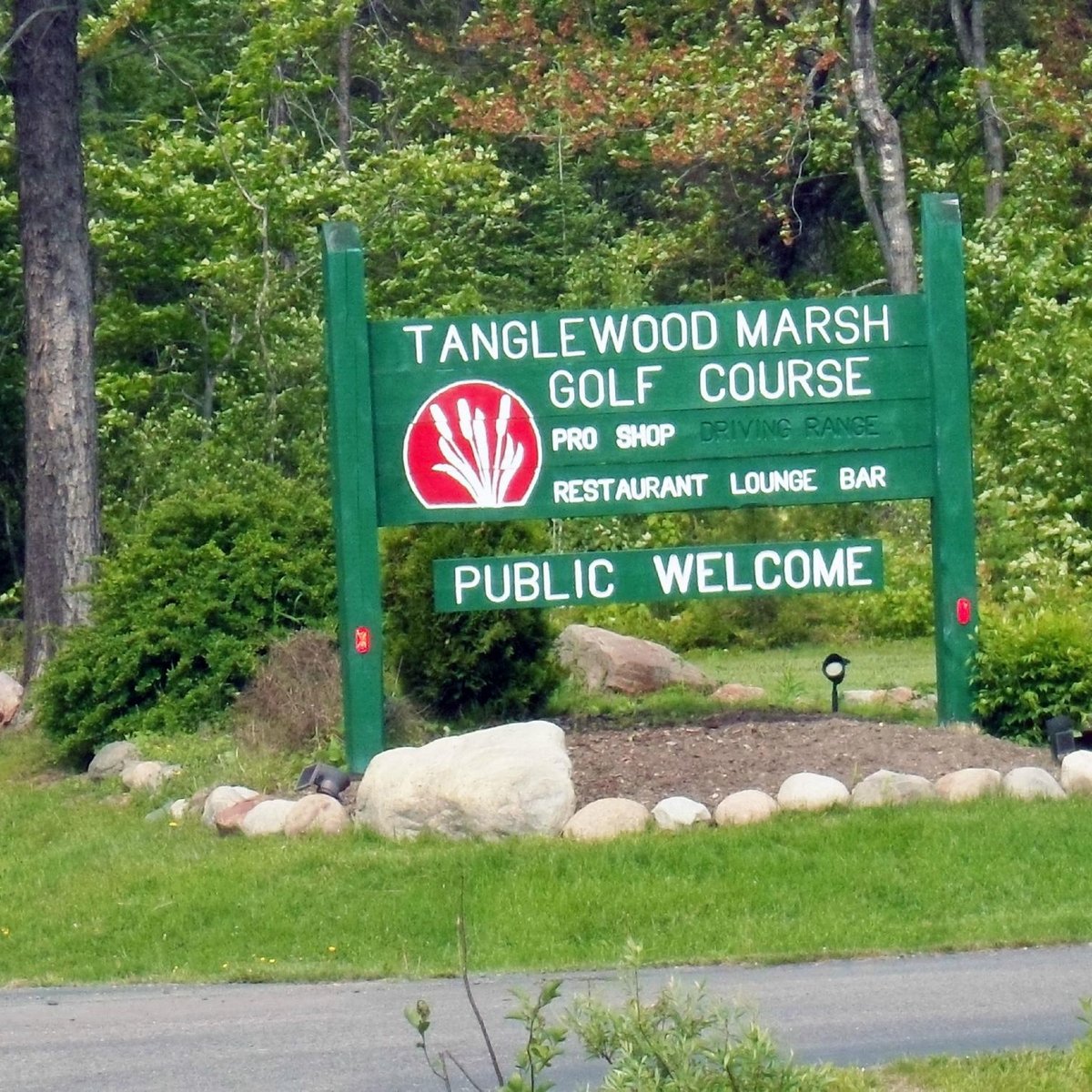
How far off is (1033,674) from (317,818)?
4.17 meters

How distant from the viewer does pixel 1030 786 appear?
9594mm

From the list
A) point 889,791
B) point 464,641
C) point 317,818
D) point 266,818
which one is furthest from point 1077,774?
point 266,818

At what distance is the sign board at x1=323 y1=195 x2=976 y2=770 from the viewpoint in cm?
1088

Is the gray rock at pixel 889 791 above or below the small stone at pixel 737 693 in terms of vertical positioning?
below

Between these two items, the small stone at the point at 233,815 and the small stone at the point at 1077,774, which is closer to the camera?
the small stone at the point at 1077,774

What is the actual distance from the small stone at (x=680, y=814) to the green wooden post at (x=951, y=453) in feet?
7.58

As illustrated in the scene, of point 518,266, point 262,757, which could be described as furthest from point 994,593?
point 518,266

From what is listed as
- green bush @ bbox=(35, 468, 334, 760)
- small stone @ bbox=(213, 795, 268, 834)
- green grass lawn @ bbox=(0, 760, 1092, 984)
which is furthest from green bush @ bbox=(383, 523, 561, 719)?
green grass lawn @ bbox=(0, 760, 1092, 984)

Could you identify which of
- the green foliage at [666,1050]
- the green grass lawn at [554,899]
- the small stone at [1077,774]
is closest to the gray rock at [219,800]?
the green grass lawn at [554,899]

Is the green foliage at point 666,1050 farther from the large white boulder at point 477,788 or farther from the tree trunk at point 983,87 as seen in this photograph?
the tree trunk at point 983,87

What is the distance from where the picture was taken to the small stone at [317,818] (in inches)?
385

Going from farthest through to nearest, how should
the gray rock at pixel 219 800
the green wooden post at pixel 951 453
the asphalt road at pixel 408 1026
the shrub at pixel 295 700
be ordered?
the shrub at pixel 295 700 < the green wooden post at pixel 951 453 < the gray rock at pixel 219 800 < the asphalt road at pixel 408 1026

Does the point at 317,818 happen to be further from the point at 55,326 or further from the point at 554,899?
the point at 55,326

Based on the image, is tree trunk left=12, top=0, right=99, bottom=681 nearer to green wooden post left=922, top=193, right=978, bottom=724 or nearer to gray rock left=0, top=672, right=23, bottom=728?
gray rock left=0, top=672, right=23, bottom=728
